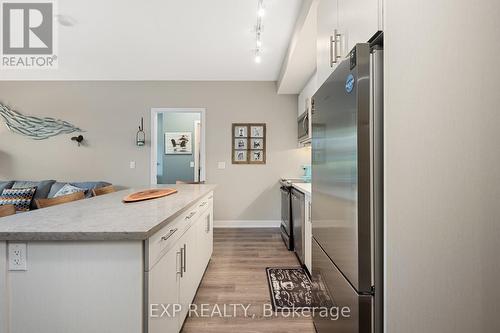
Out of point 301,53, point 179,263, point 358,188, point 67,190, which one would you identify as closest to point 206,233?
point 179,263

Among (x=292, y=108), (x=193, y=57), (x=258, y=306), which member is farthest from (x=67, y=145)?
(x=258, y=306)

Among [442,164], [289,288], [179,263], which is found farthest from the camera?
[289,288]

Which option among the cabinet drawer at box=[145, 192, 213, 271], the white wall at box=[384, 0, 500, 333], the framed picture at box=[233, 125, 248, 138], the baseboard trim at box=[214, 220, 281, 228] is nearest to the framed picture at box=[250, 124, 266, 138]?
the framed picture at box=[233, 125, 248, 138]

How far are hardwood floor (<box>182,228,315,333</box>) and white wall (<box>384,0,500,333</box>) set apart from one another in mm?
1138

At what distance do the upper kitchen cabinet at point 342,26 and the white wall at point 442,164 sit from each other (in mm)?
102

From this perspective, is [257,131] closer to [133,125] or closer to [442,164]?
[133,125]

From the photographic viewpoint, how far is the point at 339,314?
4.18 ft

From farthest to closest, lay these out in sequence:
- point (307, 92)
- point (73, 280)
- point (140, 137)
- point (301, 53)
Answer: point (140, 137), point (307, 92), point (301, 53), point (73, 280)

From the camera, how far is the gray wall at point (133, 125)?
481 cm

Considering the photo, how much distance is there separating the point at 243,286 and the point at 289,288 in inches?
16.3

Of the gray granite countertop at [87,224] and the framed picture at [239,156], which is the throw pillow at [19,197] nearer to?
the framed picture at [239,156]

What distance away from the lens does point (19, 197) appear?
13.4 feet

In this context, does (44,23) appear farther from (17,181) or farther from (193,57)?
(17,181)

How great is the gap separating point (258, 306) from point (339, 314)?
99 cm
